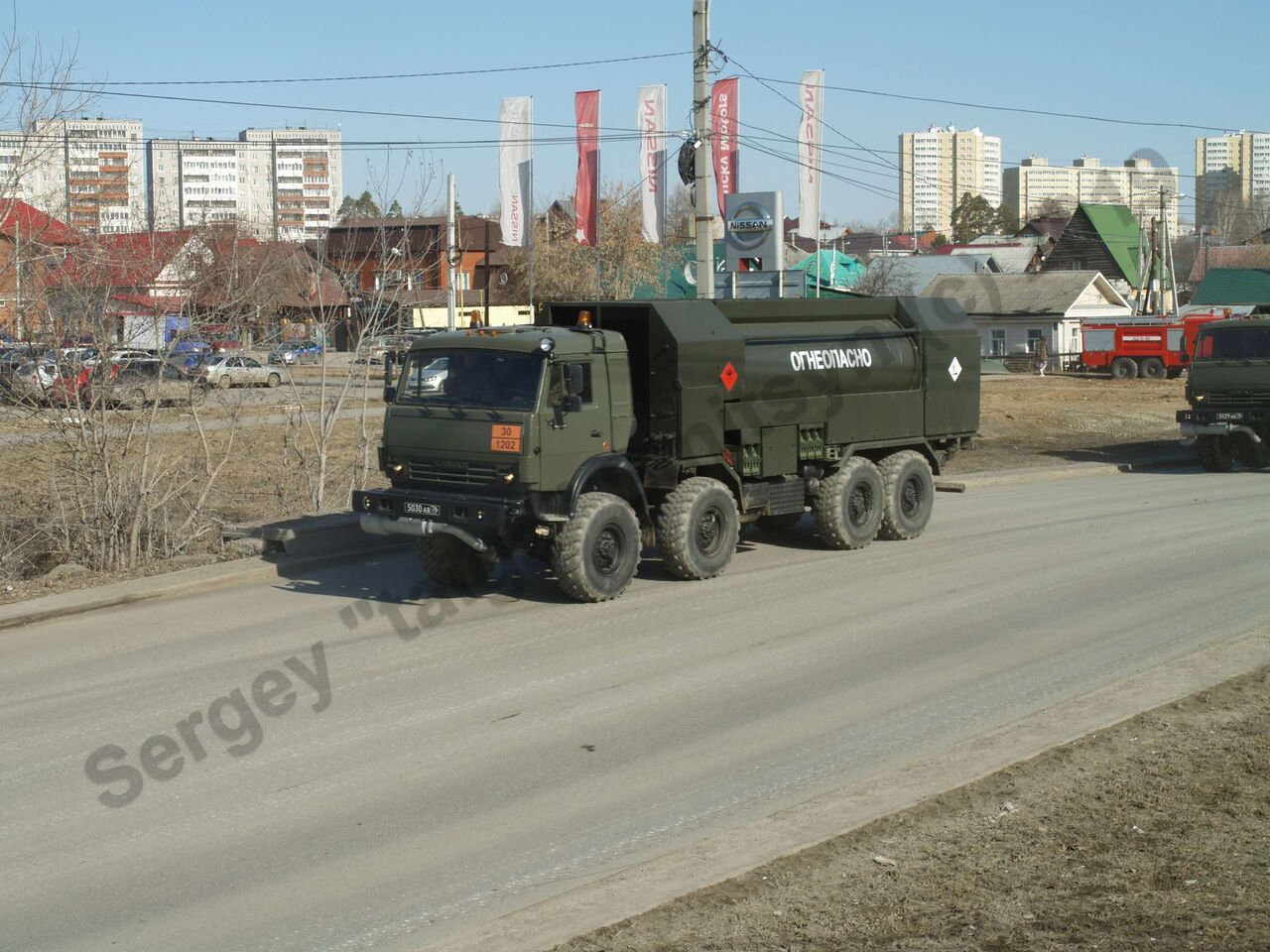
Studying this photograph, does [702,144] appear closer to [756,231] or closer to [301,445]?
[756,231]

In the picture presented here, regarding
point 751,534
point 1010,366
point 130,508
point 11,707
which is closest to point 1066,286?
point 1010,366

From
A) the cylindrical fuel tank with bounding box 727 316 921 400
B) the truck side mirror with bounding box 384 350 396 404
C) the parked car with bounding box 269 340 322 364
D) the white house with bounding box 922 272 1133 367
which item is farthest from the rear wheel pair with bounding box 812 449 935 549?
the white house with bounding box 922 272 1133 367

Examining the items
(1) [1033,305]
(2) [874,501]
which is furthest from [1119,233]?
(2) [874,501]

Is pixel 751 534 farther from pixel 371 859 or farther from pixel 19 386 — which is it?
pixel 371 859

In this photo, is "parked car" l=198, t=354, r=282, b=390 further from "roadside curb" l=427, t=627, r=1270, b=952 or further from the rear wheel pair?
"roadside curb" l=427, t=627, r=1270, b=952

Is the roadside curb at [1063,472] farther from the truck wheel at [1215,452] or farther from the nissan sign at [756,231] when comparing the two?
the nissan sign at [756,231]

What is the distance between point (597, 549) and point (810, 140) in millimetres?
22679

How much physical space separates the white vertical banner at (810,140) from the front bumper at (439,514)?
74.2 ft

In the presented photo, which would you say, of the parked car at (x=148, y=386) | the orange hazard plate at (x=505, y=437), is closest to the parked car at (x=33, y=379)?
the parked car at (x=148, y=386)

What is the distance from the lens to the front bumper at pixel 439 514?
39.7 ft

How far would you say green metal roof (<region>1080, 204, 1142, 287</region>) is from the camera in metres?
87.9

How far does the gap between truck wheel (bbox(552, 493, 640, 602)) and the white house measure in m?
59.6

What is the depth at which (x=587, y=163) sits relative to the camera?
32.9 meters

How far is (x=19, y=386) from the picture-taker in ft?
45.0
